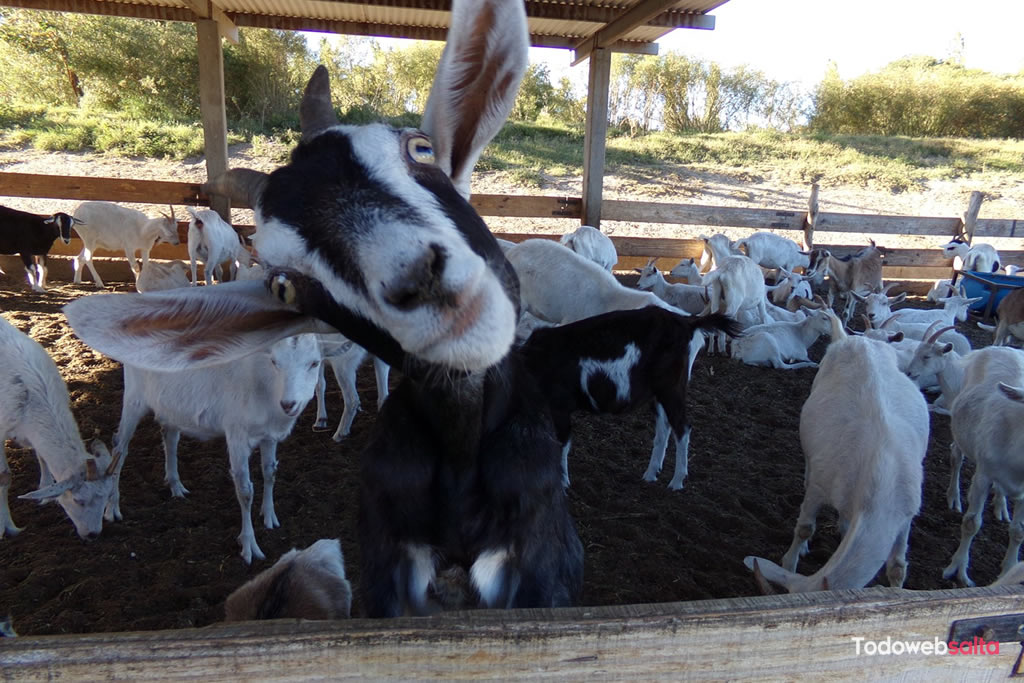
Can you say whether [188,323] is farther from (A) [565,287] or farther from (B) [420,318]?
(A) [565,287]

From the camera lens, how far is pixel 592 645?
1015 millimetres

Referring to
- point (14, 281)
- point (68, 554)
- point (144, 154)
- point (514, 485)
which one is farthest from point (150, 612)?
point (144, 154)

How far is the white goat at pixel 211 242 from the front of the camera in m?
8.90

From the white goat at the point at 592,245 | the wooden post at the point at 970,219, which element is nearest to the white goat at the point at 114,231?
the white goat at the point at 592,245

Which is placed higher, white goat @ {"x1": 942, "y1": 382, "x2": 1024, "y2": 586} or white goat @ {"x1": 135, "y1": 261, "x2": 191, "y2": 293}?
white goat @ {"x1": 135, "y1": 261, "x2": 191, "y2": 293}

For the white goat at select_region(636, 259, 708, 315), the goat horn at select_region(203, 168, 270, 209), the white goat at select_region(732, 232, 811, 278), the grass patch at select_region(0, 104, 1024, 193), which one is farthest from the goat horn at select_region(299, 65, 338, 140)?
the grass patch at select_region(0, 104, 1024, 193)

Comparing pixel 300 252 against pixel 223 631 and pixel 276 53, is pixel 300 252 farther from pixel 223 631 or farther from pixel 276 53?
pixel 276 53

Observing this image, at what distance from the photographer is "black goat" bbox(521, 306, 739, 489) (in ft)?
15.7

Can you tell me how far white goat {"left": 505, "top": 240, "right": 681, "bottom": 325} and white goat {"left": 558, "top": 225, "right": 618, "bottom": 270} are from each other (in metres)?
1.52

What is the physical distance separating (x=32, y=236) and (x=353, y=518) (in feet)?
28.0

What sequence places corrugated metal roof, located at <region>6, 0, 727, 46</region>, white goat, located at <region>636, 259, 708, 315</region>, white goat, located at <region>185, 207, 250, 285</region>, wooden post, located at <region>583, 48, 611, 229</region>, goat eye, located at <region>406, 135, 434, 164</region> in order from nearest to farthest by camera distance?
goat eye, located at <region>406, 135, 434, 164</region>, corrugated metal roof, located at <region>6, 0, 727, 46</region>, white goat, located at <region>636, 259, 708, 315</region>, white goat, located at <region>185, 207, 250, 285</region>, wooden post, located at <region>583, 48, 611, 229</region>

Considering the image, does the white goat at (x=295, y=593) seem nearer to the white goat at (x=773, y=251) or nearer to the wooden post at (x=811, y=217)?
the white goat at (x=773, y=251)

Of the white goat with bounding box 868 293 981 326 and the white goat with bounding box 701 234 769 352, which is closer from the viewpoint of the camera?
the white goat with bounding box 701 234 769 352

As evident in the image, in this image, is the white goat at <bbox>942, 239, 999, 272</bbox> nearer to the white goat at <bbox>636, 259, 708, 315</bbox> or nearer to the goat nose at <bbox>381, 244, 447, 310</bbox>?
the white goat at <bbox>636, 259, 708, 315</bbox>
